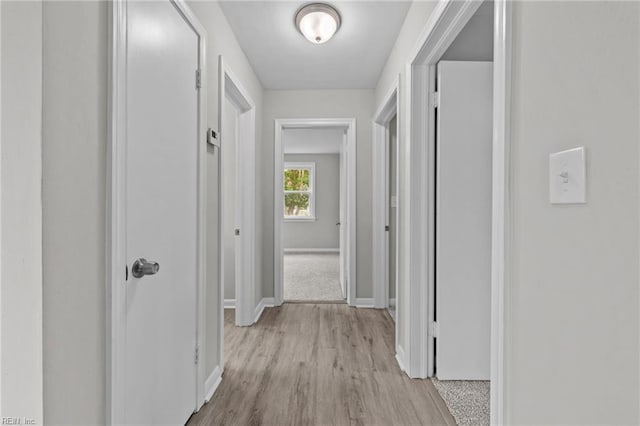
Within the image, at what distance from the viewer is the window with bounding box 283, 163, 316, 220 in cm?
847

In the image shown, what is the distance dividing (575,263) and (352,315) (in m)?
2.85

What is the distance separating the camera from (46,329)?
2.80 feet

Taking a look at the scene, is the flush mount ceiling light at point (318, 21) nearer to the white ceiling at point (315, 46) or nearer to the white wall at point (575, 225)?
the white ceiling at point (315, 46)

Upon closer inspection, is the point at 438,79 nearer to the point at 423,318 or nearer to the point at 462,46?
the point at 462,46

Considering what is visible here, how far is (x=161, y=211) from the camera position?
1.41 metres

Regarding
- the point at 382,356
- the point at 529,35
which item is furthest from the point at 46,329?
the point at 382,356

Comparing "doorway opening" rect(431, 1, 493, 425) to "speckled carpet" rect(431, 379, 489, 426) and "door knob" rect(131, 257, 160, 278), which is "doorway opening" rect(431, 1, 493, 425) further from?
"door knob" rect(131, 257, 160, 278)

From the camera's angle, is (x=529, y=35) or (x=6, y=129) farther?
(x=529, y=35)

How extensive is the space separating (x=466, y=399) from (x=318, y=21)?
2.47 meters

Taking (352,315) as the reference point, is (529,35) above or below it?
above

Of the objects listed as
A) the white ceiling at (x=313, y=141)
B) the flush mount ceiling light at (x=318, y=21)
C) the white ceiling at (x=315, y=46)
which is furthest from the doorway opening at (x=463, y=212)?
the white ceiling at (x=313, y=141)

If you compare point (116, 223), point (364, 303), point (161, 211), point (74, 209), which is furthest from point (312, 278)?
point (74, 209)

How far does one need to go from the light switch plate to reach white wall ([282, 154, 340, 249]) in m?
7.63

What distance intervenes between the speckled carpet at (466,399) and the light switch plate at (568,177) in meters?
1.38
